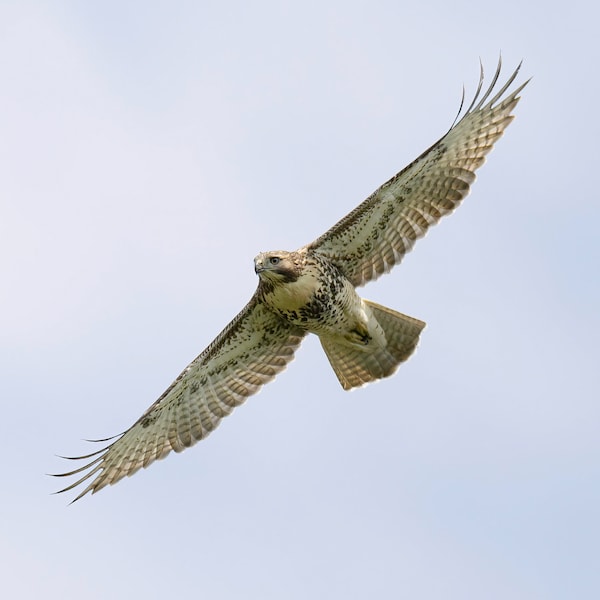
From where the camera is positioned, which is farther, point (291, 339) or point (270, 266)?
point (291, 339)

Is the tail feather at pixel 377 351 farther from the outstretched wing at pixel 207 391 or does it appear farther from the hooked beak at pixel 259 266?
the hooked beak at pixel 259 266

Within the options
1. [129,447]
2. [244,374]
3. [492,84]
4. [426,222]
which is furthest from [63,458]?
[492,84]

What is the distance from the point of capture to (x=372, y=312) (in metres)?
17.9

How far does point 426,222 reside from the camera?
17.6m

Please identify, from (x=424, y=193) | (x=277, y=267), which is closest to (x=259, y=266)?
(x=277, y=267)

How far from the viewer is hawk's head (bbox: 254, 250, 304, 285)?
16953mm

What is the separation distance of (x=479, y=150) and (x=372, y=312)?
2.15 meters

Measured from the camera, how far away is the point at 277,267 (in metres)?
17.0

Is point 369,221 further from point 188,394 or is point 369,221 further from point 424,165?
point 188,394

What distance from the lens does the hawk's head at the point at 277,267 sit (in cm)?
1695

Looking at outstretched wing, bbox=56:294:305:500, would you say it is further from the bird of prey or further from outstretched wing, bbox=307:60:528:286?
outstretched wing, bbox=307:60:528:286

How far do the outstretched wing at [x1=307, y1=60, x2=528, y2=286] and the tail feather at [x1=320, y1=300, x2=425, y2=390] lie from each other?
28.5 inches

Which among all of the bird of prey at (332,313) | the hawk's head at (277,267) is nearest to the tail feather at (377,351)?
the bird of prey at (332,313)

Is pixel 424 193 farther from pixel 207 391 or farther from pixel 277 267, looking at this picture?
pixel 207 391
